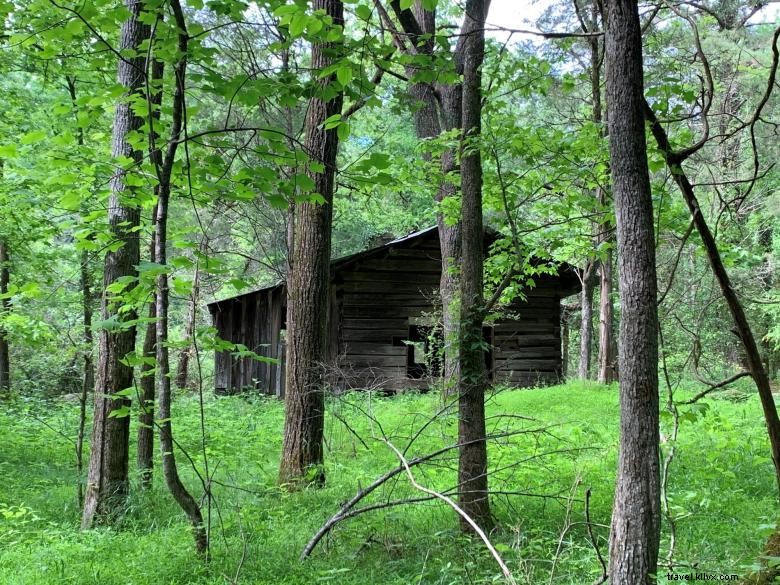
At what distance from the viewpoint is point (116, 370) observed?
18.5ft

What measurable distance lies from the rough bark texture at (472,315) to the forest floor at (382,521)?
197 millimetres

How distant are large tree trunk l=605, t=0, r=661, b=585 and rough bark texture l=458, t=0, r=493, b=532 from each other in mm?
1954

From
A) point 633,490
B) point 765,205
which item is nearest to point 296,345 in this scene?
point 633,490

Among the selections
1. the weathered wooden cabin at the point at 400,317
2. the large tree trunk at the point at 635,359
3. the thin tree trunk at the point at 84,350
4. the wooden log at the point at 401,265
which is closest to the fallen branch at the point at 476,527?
the large tree trunk at the point at 635,359

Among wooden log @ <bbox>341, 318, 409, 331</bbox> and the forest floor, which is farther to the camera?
wooden log @ <bbox>341, 318, 409, 331</bbox>

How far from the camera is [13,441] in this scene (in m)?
10.0

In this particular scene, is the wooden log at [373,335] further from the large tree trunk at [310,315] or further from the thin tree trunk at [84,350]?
the large tree trunk at [310,315]

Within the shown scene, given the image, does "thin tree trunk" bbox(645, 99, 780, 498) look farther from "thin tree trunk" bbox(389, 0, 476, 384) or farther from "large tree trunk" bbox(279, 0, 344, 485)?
"large tree trunk" bbox(279, 0, 344, 485)

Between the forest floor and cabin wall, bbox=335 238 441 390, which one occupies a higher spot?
cabin wall, bbox=335 238 441 390

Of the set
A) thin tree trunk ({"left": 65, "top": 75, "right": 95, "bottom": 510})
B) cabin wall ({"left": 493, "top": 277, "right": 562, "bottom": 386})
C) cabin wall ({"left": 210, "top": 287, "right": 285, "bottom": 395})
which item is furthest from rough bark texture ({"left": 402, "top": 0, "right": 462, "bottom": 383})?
cabin wall ({"left": 493, "top": 277, "right": 562, "bottom": 386})

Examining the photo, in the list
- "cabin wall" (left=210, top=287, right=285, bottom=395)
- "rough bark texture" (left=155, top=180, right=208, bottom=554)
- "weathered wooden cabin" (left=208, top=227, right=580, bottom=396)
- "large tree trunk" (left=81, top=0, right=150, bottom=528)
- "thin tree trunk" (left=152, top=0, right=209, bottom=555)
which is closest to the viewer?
"thin tree trunk" (left=152, top=0, right=209, bottom=555)

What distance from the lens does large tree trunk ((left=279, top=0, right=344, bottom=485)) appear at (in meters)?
6.68

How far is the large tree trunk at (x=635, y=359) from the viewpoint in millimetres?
2527

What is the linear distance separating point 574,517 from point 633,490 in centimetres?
322
